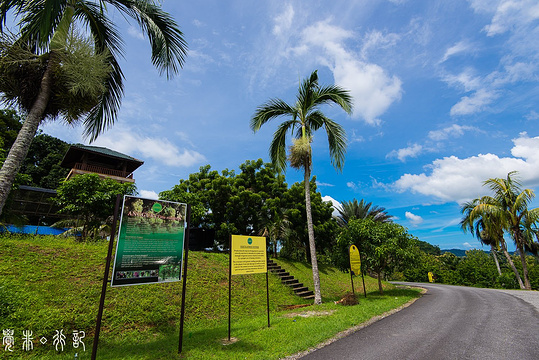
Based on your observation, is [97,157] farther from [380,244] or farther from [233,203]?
[380,244]

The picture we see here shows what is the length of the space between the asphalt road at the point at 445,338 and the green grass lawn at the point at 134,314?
2.44ft

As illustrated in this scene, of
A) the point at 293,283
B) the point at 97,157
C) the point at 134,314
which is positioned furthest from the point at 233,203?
the point at 97,157

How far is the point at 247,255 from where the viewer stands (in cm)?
725

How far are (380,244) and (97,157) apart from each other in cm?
2820

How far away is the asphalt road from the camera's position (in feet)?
15.9

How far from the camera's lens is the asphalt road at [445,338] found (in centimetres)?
485

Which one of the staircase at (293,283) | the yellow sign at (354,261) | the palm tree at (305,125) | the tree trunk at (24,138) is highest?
the palm tree at (305,125)

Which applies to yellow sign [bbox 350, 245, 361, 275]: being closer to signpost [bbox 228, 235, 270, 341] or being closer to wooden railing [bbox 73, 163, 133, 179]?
signpost [bbox 228, 235, 270, 341]

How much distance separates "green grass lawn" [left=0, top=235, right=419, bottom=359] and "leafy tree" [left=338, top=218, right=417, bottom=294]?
2931 mm

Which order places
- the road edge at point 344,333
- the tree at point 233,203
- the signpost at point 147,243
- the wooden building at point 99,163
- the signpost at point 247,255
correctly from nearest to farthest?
the signpost at point 147,243
the road edge at point 344,333
the signpost at point 247,255
the tree at point 233,203
the wooden building at point 99,163

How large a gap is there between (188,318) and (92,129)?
21.4ft

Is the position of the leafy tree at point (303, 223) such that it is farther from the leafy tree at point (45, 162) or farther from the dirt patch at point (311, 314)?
the leafy tree at point (45, 162)

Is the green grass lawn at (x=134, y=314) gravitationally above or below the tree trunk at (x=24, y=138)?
below

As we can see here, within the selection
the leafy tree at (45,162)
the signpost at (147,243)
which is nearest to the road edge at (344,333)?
the signpost at (147,243)
